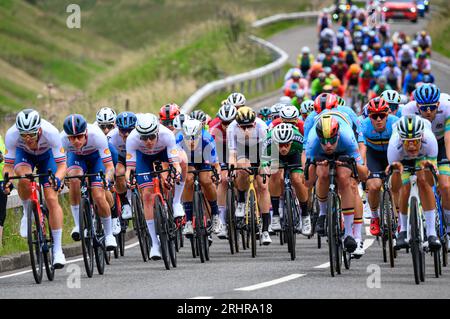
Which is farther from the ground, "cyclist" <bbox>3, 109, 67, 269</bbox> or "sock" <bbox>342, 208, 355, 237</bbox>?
"cyclist" <bbox>3, 109, 67, 269</bbox>

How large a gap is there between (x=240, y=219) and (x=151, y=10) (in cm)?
7632

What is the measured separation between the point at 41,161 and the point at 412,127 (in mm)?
4251

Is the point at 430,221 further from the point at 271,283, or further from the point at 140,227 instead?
the point at 140,227

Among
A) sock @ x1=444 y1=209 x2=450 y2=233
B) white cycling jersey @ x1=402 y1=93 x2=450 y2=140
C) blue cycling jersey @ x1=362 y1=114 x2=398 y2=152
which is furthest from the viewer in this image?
blue cycling jersey @ x1=362 y1=114 x2=398 y2=152

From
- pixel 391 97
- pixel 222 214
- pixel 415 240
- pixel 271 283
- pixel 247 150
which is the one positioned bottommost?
pixel 271 283

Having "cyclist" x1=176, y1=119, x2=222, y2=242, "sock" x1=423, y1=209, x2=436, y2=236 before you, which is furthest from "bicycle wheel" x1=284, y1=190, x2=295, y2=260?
"sock" x1=423, y1=209, x2=436, y2=236

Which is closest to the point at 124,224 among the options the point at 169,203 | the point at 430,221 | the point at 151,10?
the point at 169,203

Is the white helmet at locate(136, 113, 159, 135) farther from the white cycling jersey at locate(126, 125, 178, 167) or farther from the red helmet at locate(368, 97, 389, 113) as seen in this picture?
the red helmet at locate(368, 97, 389, 113)

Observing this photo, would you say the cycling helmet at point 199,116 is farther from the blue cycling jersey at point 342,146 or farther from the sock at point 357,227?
the sock at point 357,227

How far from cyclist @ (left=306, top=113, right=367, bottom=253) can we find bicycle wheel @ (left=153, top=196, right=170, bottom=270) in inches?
68.7

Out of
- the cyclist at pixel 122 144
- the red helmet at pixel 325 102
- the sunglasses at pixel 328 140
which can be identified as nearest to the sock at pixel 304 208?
the red helmet at pixel 325 102

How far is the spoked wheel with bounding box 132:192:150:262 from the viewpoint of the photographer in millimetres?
17594

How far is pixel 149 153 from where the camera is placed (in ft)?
55.4

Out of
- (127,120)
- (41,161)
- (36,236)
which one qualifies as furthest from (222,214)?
(36,236)
